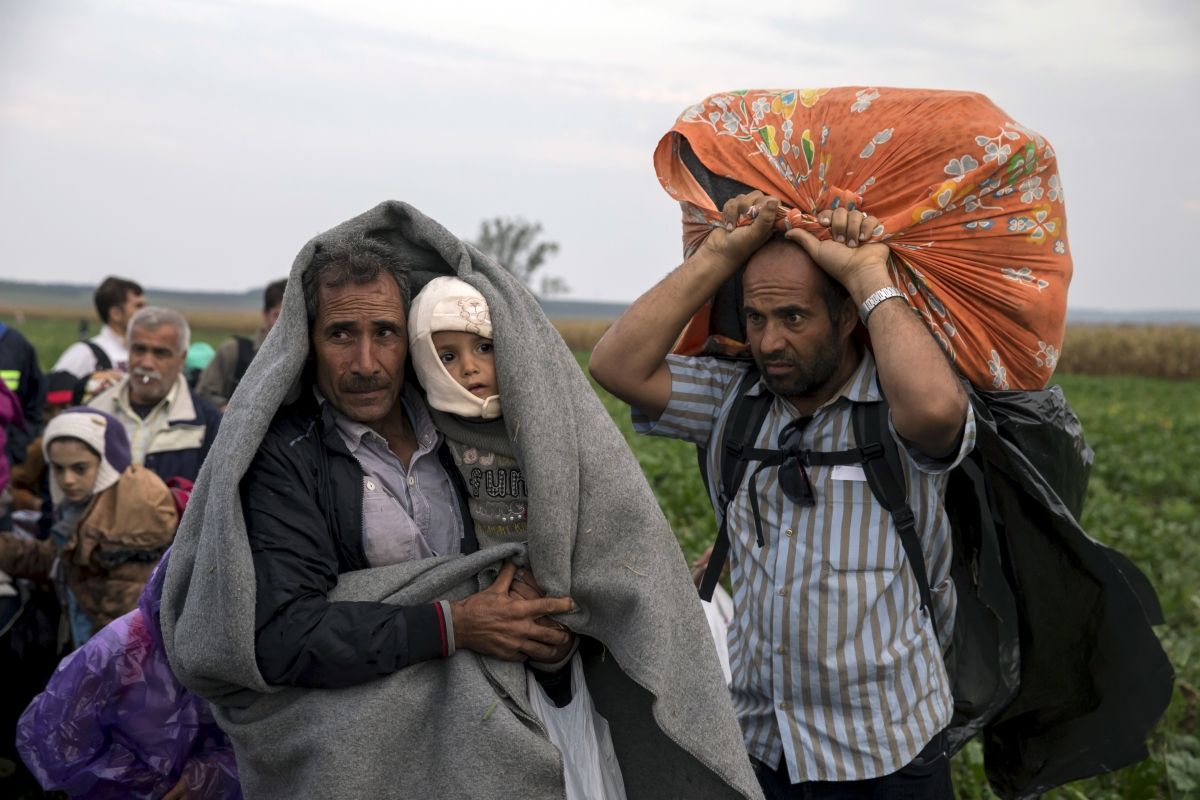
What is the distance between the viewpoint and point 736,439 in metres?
3.19

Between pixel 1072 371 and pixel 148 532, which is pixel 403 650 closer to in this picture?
pixel 148 532

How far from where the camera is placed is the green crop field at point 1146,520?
497 centimetres

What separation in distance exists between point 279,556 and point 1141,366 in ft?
162

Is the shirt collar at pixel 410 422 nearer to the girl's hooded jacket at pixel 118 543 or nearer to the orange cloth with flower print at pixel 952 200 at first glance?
the orange cloth with flower print at pixel 952 200

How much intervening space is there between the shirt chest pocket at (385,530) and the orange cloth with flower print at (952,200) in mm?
1244

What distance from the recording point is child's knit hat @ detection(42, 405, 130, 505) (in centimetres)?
489

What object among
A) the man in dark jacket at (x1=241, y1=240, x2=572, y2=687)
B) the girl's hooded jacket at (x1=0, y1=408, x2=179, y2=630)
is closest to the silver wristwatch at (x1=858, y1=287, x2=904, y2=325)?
the man in dark jacket at (x1=241, y1=240, x2=572, y2=687)

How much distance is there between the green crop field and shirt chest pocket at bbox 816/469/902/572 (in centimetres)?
236

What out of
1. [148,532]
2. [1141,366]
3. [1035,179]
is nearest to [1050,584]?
[1035,179]

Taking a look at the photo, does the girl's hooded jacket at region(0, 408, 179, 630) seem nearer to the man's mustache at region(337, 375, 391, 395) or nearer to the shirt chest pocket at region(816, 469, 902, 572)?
the man's mustache at region(337, 375, 391, 395)

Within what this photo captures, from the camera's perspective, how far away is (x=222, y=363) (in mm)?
8031

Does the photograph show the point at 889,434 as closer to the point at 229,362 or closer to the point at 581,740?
the point at 581,740

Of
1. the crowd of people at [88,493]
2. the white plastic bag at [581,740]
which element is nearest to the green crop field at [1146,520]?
the white plastic bag at [581,740]

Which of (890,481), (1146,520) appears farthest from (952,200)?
(1146,520)
